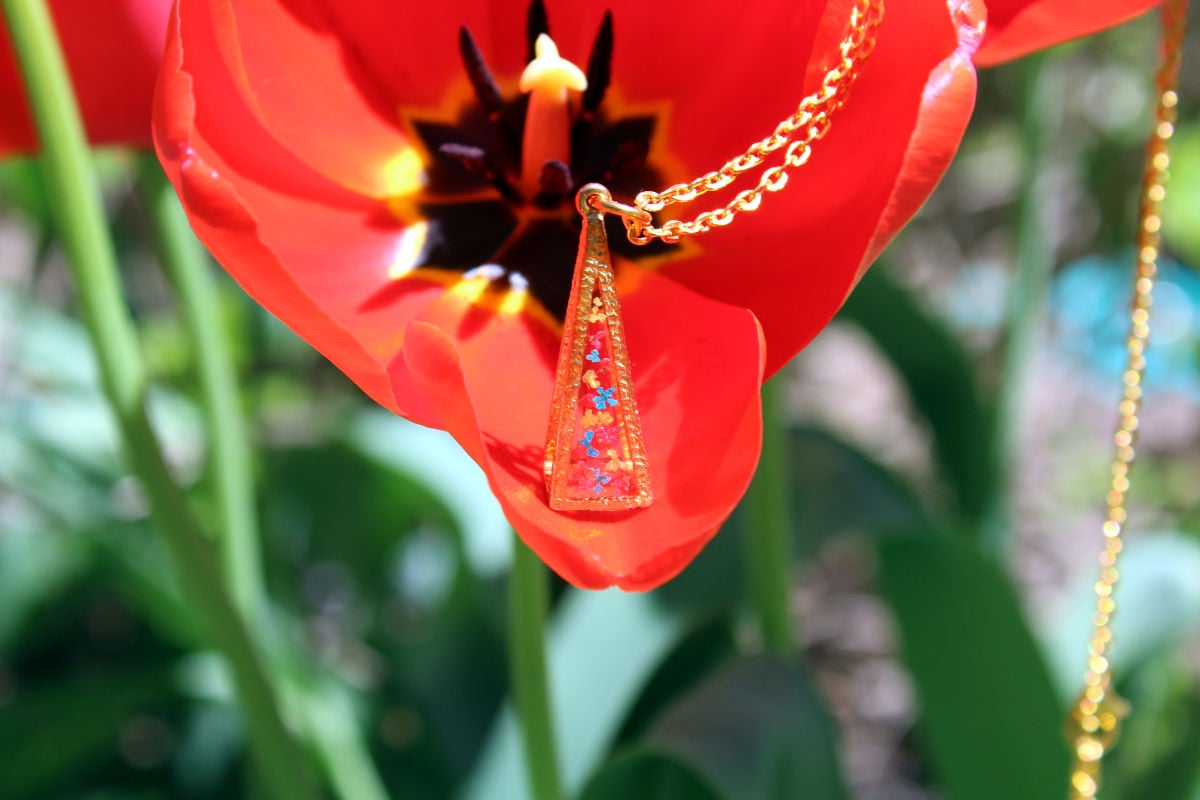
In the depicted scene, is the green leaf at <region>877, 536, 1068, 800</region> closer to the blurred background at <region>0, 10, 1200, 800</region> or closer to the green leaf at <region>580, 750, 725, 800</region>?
the blurred background at <region>0, 10, 1200, 800</region>

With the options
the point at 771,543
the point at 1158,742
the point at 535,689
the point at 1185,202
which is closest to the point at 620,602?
the point at 771,543

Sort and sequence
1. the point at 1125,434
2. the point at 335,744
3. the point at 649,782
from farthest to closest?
the point at 335,744 → the point at 649,782 → the point at 1125,434

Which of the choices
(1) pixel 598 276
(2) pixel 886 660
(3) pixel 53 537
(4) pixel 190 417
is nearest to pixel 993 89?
(2) pixel 886 660

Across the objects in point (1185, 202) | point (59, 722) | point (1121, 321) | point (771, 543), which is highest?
point (1185, 202)

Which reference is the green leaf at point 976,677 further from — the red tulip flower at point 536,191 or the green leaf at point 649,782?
the red tulip flower at point 536,191

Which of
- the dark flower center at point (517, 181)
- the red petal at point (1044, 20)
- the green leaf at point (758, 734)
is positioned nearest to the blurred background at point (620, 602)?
the green leaf at point (758, 734)

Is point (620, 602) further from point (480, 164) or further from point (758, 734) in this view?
point (480, 164)

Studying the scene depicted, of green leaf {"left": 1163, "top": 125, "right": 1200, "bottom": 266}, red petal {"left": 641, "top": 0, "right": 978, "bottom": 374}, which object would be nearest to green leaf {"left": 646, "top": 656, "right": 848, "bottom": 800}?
red petal {"left": 641, "top": 0, "right": 978, "bottom": 374}
